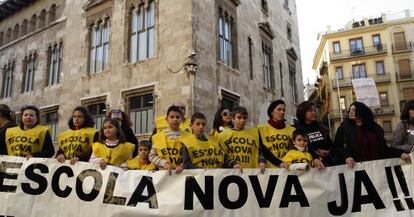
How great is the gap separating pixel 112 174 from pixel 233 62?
12475mm

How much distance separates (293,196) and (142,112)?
10.5m

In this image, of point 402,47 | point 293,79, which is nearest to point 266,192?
point 293,79

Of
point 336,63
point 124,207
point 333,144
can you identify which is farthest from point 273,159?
point 336,63

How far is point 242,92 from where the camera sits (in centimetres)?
1650

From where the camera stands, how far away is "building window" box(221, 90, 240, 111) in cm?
1494

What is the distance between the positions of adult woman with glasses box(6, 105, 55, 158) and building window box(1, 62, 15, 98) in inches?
741

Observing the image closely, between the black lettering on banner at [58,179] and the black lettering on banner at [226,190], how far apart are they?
191 cm

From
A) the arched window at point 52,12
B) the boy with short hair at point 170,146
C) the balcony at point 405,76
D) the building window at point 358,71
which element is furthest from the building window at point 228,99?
the balcony at point 405,76

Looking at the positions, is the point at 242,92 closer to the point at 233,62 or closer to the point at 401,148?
the point at 233,62

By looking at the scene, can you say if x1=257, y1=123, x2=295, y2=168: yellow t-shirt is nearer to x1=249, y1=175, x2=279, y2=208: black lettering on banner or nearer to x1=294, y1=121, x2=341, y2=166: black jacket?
x1=294, y1=121, x2=341, y2=166: black jacket

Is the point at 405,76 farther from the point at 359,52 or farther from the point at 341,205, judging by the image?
the point at 341,205

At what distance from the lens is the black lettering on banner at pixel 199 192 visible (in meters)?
4.31

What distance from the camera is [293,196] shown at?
4.37 meters

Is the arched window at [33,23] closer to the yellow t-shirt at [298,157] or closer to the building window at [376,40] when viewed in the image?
the yellow t-shirt at [298,157]
